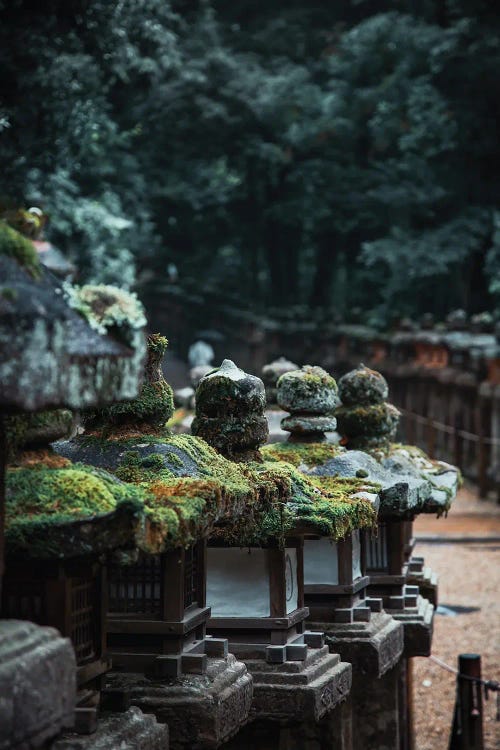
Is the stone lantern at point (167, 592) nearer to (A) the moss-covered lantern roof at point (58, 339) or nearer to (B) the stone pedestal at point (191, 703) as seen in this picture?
(B) the stone pedestal at point (191, 703)

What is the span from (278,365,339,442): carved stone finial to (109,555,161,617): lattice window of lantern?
264cm

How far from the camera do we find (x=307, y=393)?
9758 millimetres

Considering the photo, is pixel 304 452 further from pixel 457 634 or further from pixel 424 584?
pixel 457 634

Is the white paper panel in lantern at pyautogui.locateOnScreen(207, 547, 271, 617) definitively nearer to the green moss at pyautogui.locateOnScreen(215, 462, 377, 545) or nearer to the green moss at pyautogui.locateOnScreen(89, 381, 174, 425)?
the green moss at pyautogui.locateOnScreen(215, 462, 377, 545)

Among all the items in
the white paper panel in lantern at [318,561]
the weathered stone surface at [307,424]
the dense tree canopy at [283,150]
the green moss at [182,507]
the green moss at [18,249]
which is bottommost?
the white paper panel in lantern at [318,561]

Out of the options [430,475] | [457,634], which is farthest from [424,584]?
[457,634]

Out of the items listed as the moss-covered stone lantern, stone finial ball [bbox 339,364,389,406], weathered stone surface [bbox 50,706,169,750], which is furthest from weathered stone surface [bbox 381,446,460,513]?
weathered stone surface [bbox 50,706,169,750]

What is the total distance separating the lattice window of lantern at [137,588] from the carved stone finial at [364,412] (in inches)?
145

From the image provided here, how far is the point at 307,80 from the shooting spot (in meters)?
44.7

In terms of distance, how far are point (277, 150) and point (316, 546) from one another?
34.7 metres

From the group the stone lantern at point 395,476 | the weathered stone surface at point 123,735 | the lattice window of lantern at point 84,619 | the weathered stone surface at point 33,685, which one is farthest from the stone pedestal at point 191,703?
the stone lantern at point 395,476

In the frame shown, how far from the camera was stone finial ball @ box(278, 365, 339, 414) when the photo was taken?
32.1 feet

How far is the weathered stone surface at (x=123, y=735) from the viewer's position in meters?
6.03

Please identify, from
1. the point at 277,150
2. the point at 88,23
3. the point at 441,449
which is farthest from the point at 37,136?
the point at 277,150
